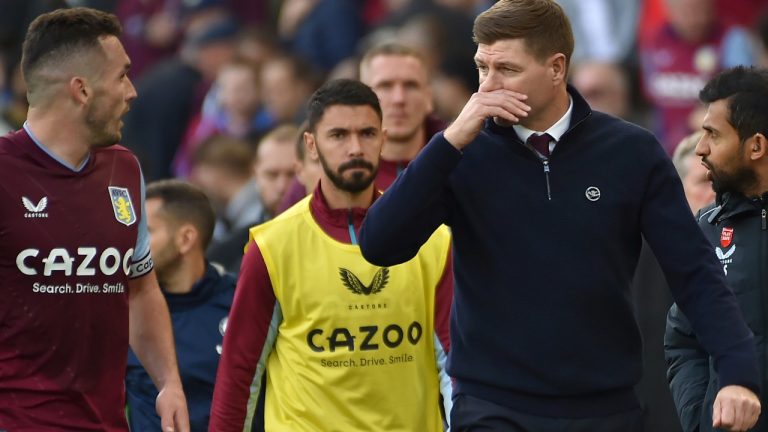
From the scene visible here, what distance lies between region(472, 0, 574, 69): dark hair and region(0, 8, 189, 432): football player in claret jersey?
1.56 m

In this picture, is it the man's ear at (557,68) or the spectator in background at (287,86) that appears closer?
the man's ear at (557,68)

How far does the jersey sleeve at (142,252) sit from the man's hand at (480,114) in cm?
159

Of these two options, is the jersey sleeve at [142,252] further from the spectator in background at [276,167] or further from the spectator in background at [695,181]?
the spectator in background at [276,167]

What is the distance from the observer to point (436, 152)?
5.80 meters

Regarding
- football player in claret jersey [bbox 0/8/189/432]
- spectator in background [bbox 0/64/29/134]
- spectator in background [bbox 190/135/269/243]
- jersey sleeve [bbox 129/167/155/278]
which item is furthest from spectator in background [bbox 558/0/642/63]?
football player in claret jersey [bbox 0/8/189/432]

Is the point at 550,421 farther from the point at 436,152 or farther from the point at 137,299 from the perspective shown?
the point at 137,299

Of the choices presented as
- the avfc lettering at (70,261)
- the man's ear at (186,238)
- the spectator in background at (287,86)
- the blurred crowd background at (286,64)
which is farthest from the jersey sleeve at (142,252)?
the spectator in background at (287,86)

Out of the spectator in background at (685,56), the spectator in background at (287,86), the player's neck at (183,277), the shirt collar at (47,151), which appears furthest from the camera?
the spectator in background at (287,86)

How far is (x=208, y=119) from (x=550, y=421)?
9.97m

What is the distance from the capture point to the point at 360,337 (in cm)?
720

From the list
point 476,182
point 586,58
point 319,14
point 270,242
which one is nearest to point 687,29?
point 586,58

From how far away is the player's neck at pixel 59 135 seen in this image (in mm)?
6467

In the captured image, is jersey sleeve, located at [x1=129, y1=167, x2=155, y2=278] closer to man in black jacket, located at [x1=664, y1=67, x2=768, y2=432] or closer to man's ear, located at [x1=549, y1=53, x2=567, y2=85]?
man's ear, located at [x1=549, y1=53, x2=567, y2=85]

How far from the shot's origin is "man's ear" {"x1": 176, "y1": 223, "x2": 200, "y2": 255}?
864 centimetres
